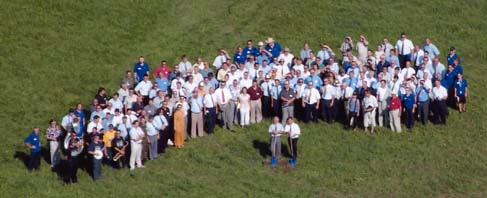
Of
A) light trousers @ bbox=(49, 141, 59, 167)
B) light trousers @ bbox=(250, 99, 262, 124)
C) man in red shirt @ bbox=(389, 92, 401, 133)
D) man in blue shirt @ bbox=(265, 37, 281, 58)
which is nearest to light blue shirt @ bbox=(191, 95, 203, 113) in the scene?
light trousers @ bbox=(250, 99, 262, 124)

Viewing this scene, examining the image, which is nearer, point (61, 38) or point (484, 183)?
point (484, 183)

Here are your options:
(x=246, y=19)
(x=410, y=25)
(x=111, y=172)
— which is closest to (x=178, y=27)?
(x=246, y=19)

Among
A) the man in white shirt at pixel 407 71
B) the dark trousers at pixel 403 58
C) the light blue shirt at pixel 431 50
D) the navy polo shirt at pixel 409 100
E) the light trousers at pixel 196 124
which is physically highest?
the light blue shirt at pixel 431 50

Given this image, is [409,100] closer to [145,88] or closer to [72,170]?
[145,88]

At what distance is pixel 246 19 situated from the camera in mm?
46938

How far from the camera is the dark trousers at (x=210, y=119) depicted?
3597cm

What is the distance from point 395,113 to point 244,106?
5526 mm

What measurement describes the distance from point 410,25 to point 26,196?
22.4 meters

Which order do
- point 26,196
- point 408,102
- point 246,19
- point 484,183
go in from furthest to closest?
point 246,19 → point 408,102 → point 484,183 → point 26,196

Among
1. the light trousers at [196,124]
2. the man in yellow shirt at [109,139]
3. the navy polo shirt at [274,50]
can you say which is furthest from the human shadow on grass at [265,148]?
the man in yellow shirt at [109,139]

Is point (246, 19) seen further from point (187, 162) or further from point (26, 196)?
point (26, 196)

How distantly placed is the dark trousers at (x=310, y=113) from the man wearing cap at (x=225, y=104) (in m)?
2.74

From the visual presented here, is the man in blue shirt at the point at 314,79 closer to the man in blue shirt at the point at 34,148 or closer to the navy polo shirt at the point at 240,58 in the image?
the navy polo shirt at the point at 240,58

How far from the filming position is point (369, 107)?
36094 mm
